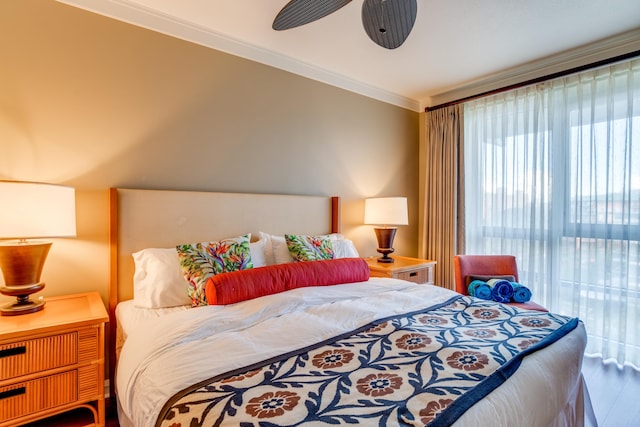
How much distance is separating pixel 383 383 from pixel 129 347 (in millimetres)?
1096

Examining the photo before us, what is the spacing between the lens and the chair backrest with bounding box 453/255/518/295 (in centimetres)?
275

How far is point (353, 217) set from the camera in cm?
327

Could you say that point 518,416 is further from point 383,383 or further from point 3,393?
point 3,393

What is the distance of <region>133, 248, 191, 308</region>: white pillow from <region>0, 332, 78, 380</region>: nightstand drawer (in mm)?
395

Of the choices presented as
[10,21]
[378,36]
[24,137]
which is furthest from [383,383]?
[10,21]

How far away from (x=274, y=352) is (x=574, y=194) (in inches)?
112

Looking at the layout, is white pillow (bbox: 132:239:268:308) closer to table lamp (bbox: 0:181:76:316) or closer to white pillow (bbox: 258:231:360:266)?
table lamp (bbox: 0:181:76:316)

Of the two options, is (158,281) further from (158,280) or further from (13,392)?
(13,392)

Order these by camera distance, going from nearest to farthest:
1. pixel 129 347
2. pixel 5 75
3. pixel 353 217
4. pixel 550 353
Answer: pixel 550 353 < pixel 129 347 < pixel 5 75 < pixel 353 217

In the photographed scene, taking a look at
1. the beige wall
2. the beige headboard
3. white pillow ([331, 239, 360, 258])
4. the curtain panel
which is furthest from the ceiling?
white pillow ([331, 239, 360, 258])

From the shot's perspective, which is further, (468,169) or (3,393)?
(468,169)

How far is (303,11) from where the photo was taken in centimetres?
162

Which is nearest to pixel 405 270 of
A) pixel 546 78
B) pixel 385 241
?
pixel 385 241

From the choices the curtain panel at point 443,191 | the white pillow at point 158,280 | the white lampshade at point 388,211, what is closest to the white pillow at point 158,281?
the white pillow at point 158,280
